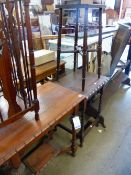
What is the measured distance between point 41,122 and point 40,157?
49 cm

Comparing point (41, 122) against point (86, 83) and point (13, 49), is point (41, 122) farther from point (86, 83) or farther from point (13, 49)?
point (86, 83)

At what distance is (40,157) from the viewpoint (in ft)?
4.74

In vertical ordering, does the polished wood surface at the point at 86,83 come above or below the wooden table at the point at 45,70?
below

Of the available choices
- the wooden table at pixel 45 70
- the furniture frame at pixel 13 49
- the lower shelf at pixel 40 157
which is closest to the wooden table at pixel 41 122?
the furniture frame at pixel 13 49

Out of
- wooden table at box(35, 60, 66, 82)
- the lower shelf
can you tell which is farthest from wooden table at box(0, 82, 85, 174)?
wooden table at box(35, 60, 66, 82)

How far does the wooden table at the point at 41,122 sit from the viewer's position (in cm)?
96

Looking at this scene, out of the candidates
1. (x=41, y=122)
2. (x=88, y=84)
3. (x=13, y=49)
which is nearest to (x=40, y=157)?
(x=41, y=122)

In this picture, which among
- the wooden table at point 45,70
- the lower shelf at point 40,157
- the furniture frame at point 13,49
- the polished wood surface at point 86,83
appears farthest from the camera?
the wooden table at point 45,70

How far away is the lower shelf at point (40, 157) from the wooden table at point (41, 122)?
175 millimetres

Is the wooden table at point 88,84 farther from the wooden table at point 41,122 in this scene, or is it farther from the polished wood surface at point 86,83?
the wooden table at point 41,122

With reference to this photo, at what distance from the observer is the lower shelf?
1370mm

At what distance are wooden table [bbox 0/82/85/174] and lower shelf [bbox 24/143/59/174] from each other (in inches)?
6.9

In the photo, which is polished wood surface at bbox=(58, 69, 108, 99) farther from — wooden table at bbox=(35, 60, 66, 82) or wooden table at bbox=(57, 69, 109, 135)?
wooden table at bbox=(35, 60, 66, 82)

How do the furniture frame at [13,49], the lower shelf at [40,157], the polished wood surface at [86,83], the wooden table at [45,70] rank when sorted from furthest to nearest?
the wooden table at [45,70]
the polished wood surface at [86,83]
the lower shelf at [40,157]
the furniture frame at [13,49]
